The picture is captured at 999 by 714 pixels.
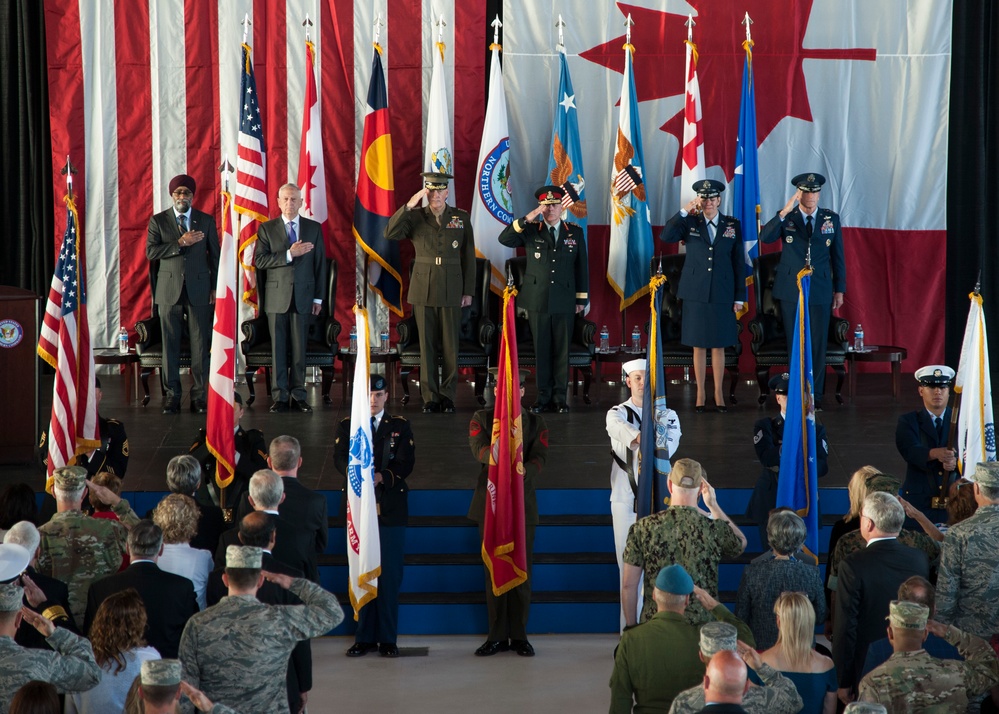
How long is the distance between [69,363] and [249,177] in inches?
108

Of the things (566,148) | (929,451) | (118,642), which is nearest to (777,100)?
(566,148)

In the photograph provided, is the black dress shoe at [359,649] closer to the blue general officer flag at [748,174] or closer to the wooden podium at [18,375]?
the wooden podium at [18,375]

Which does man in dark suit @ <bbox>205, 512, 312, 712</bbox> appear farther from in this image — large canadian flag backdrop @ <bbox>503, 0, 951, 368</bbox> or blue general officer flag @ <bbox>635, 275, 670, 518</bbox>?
large canadian flag backdrop @ <bbox>503, 0, 951, 368</bbox>

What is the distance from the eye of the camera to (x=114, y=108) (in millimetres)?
10883

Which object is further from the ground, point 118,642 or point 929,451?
point 929,451

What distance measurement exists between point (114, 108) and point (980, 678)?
9.02 meters

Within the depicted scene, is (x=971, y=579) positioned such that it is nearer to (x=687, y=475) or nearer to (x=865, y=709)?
(x=687, y=475)

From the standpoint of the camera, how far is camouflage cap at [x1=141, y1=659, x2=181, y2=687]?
3.45 metres

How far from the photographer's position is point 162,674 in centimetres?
345

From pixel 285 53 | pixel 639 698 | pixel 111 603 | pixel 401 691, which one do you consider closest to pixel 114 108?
pixel 285 53

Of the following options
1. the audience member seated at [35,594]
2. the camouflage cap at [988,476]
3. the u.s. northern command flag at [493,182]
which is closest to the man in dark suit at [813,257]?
the u.s. northern command flag at [493,182]

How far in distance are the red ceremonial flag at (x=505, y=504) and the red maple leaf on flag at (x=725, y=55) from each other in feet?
16.9

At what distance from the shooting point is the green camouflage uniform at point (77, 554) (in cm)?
505

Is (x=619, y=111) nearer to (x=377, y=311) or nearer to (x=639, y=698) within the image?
(x=377, y=311)
